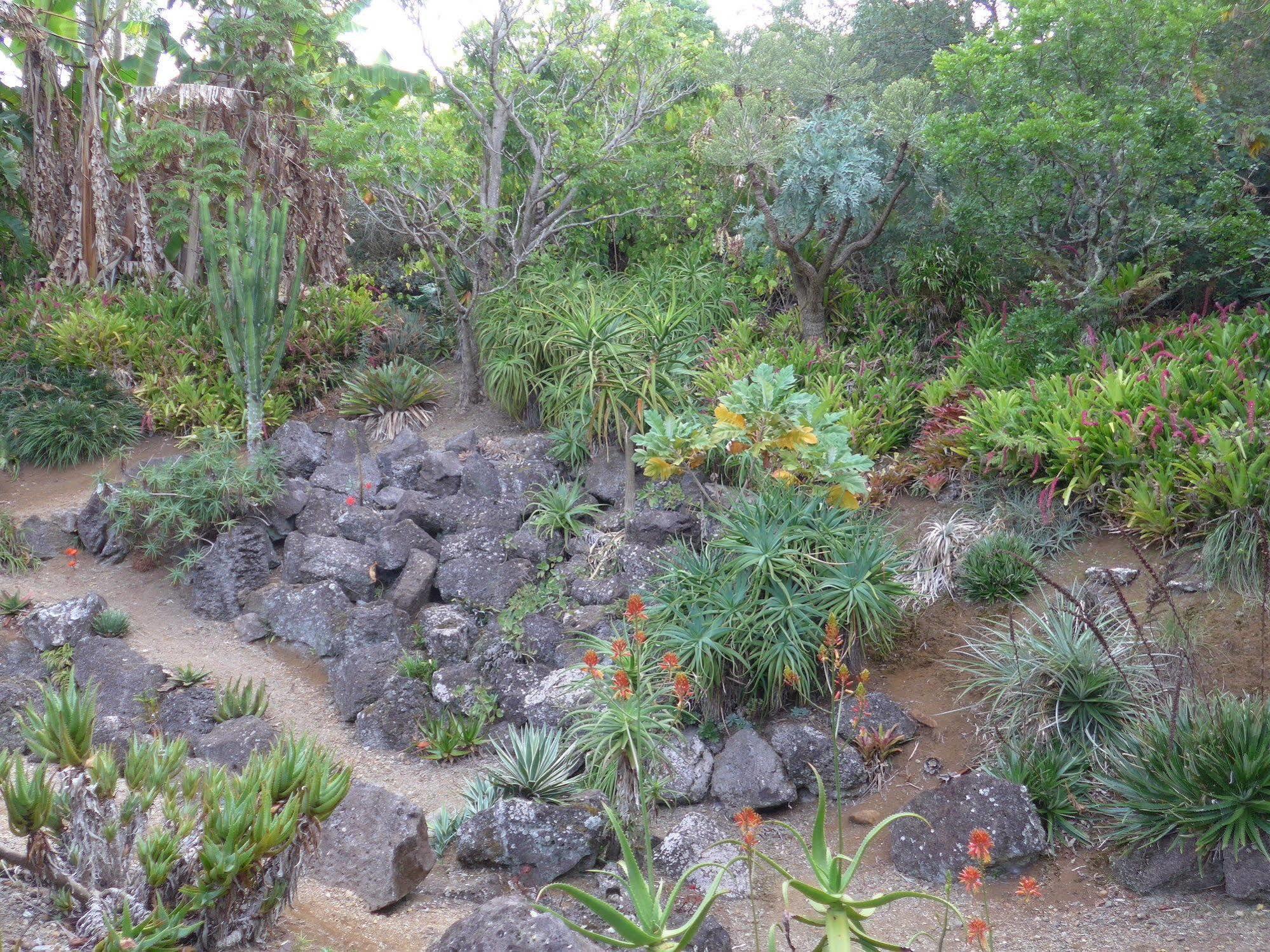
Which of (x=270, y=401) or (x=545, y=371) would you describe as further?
(x=270, y=401)

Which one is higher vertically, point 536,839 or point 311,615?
point 311,615

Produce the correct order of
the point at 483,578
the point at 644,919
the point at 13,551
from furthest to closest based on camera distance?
the point at 13,551 → the point at 483,578 → the point at 644,919

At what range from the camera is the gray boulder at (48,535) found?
381 inches

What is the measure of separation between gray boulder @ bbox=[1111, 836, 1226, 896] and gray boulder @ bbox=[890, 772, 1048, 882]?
44 cm

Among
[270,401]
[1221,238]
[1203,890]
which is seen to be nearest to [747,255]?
[1221,238]

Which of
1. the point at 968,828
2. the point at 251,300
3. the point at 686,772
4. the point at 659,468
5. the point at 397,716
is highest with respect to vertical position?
the point at 251,300

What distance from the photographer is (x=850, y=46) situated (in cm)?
1011

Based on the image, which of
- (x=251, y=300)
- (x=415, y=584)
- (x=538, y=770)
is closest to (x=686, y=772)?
(x=538, y=770)

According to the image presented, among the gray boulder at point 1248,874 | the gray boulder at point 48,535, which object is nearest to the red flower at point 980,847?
the gray boulder at point 1248,874

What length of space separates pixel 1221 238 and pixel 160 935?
8.71m

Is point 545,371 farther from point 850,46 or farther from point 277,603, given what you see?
point 850,46

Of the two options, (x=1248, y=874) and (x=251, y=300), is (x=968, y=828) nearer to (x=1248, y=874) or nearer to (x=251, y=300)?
(x=1248, y=874)

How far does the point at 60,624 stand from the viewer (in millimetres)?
8047

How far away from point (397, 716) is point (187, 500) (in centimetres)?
359
